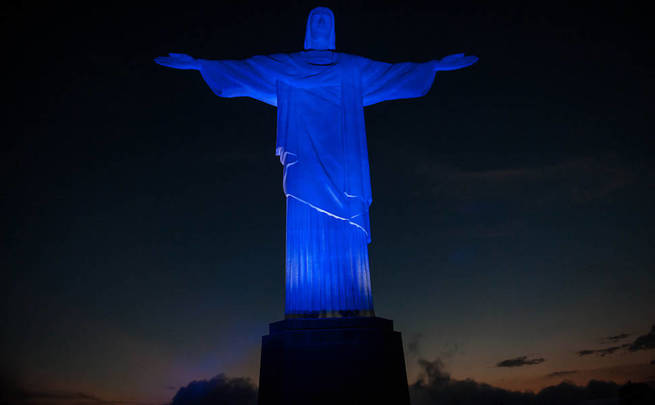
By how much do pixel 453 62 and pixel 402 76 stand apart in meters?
0.94

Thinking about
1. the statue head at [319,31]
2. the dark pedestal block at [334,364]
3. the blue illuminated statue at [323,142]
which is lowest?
the dark pedestal block at [334,364]

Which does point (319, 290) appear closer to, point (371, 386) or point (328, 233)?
point (328, 233)

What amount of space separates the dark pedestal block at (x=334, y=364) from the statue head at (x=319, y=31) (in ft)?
16.1

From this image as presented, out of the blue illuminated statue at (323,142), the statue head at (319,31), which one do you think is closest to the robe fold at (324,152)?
the blue illuminated statue at (323,142)

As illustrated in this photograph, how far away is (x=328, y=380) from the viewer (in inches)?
256

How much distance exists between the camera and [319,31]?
8914 mm

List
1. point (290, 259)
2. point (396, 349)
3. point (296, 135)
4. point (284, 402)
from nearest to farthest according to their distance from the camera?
point (284, 402) → point (396, 349) → point (290, 259) → point (296, 135)

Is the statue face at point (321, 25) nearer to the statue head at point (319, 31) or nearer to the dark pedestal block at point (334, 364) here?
the statue head at point (319, 31)

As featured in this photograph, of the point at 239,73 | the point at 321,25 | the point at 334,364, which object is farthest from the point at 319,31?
the point at 334,364

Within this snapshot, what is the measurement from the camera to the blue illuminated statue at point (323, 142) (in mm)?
7414

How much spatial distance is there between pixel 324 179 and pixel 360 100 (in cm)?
169

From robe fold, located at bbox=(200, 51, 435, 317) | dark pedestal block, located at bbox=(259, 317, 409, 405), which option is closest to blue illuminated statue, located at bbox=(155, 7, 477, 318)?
robe fold, located at bbox=(200, 51, 435, 317)

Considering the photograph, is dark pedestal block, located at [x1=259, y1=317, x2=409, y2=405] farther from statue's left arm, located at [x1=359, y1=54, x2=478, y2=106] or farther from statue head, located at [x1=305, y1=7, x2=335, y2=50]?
statue head, located at [x1=305, y1=7, x2=335, y2=50]

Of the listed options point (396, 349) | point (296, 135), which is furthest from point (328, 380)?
point (296, 135)
